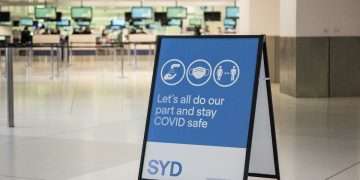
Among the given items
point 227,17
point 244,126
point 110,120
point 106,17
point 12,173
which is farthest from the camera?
point 106,17

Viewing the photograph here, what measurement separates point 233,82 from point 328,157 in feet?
6.82

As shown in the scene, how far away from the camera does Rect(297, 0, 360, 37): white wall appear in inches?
444

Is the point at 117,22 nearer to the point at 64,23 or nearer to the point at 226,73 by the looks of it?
the point at 64,23

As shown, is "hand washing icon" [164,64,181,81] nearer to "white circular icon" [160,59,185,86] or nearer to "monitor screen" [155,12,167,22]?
"white circular icon" [160,59,185,86]

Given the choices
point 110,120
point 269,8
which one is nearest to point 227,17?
point 269,8

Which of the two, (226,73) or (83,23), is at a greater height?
(83,23)

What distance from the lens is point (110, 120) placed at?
8.63 m

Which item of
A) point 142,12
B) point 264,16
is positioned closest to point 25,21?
point 142,12

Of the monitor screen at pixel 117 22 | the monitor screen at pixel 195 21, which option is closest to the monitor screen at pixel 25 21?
the monitor screen at pixel 117 22

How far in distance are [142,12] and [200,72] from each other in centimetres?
2932

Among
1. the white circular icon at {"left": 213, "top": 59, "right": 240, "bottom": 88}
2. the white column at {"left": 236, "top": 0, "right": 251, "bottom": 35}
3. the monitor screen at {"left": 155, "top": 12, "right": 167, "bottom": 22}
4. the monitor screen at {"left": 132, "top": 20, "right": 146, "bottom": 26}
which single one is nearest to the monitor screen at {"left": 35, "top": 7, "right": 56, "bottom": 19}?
the monitor screen at {"left": 132, "top": 20, "right": 146, "bottom": 26}

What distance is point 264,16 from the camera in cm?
1570

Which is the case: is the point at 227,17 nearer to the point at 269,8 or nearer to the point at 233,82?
the point at 269,8

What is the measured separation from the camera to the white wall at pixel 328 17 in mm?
11273
